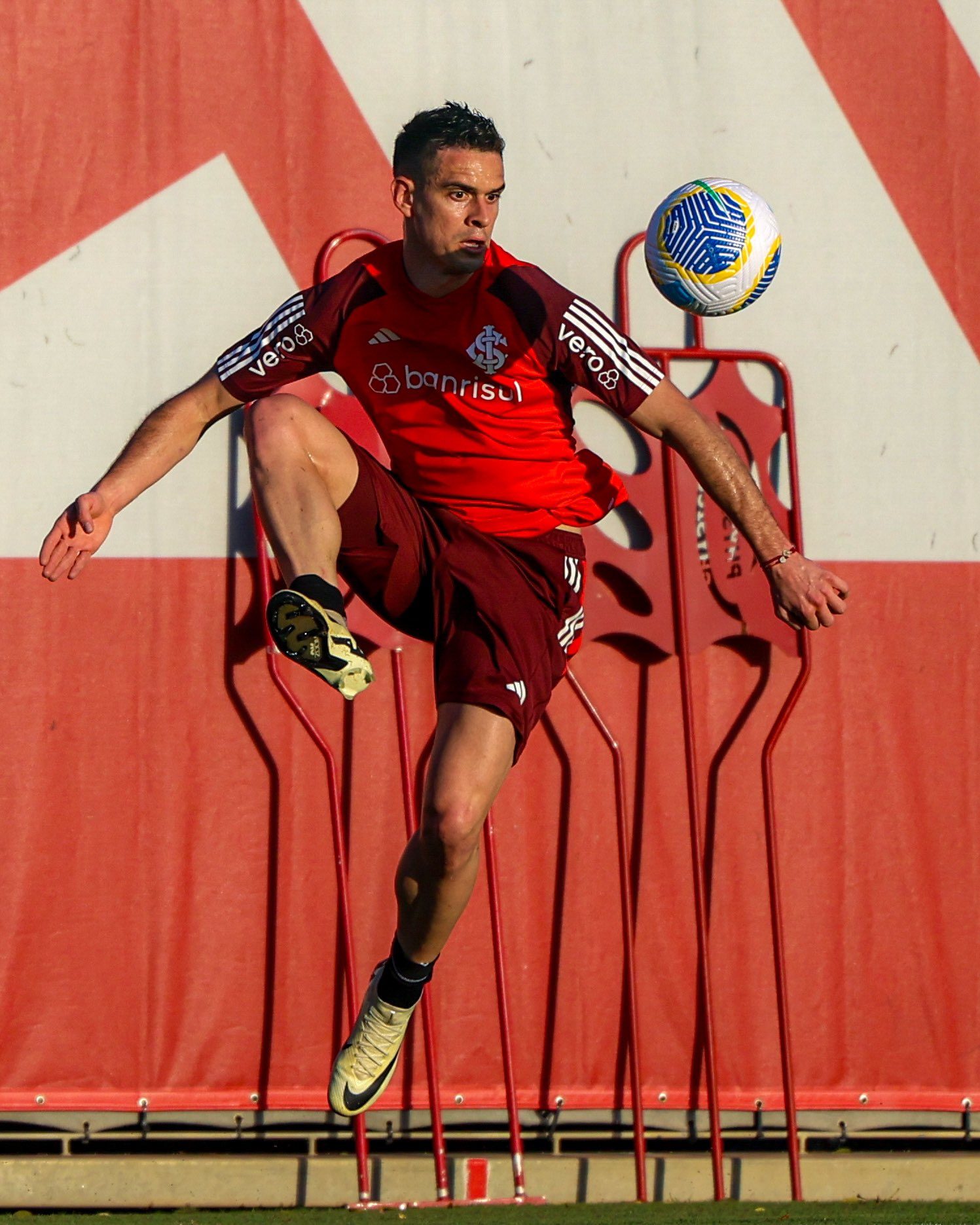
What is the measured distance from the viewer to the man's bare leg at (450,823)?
2.99 meters

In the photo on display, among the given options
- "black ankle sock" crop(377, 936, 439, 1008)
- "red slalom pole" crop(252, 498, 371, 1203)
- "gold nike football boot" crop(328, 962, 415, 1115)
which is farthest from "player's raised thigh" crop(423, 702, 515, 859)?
"red slalom pole" crop(252, 498, 371, 1203)

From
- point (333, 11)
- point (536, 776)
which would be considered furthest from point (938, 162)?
point (536, 776)

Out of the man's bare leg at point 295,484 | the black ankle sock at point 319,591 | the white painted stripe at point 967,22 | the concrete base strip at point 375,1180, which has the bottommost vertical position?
the concrete base strip at point 375,1180

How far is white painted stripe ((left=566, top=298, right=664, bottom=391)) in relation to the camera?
10.5ft

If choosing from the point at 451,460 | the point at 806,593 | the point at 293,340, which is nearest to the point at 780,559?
the point at 806,593

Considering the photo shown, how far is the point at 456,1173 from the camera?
14.3 ft

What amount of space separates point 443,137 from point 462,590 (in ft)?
2.96

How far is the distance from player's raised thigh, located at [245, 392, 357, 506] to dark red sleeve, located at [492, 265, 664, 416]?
0.47 meters

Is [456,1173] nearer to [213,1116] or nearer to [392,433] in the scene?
[213,1116]

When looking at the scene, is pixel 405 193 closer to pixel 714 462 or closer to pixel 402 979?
pixel 714 462

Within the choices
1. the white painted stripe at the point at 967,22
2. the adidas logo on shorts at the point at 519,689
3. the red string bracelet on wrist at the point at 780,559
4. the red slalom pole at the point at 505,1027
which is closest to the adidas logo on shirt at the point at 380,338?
the adidas logo on shorts at the point at 519,689

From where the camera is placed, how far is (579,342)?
3229 millimetres

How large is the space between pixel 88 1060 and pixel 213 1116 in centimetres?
36

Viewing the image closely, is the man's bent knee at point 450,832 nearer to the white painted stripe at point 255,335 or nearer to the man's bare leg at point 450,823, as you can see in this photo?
the man's bare leg at point 450,823
